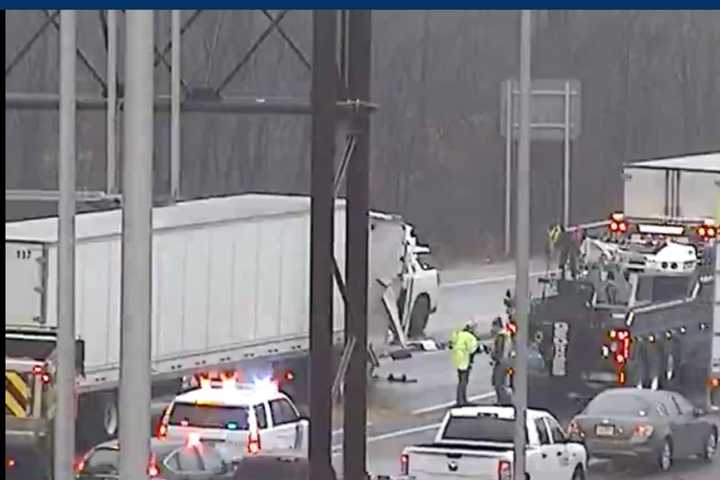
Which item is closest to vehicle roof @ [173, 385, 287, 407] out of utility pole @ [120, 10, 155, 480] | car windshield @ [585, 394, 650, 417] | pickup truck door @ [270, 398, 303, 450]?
pickup truck door @ [270, 398, 303, 450]

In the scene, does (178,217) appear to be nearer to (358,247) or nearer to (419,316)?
(419,316)

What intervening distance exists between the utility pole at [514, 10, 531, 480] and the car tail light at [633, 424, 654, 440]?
716 centimetres

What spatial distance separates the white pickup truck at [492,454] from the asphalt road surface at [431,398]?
1.40 m

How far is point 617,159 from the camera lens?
5341 centimetres

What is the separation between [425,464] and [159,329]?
647cm

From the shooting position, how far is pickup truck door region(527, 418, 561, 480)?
75.0 feet

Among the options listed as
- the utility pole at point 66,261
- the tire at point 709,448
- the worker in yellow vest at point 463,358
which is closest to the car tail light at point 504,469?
the tire at point 709,448

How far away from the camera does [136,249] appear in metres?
9.73

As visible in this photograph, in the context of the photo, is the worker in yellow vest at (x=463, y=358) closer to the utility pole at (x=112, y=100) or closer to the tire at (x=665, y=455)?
the tire at (x=665, y=455)

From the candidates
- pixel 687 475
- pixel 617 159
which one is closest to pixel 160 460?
pixel 687 475

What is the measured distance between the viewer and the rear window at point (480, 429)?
23984 millimetres

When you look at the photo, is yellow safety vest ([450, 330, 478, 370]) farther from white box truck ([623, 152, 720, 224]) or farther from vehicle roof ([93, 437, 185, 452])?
vehicle roof ([93, 437, 185, 452])

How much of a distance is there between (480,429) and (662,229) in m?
11.5

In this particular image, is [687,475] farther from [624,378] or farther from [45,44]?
[45,44]
